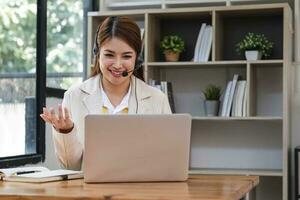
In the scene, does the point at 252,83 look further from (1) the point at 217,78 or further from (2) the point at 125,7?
(2) the point at 125,7

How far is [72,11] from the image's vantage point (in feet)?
13.4

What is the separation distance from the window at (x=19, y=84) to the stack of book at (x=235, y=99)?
4.06ft

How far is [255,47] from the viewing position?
3.79 m

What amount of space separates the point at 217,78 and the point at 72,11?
1.16 metres

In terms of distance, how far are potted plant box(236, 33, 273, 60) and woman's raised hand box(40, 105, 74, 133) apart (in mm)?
2077

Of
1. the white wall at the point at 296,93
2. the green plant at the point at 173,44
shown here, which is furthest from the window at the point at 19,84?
the white wall at the point at 296,93

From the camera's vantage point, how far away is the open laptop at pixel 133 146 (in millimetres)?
1755

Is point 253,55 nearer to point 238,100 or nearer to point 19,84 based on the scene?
point 238,100

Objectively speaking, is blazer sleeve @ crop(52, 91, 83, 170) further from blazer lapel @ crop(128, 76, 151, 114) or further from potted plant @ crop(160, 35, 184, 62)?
potted plant @ crop(160, 35, 184, 62)

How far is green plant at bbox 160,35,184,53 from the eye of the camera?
394cm

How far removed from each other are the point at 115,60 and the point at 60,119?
47 centimetres

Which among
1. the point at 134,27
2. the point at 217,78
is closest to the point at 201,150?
the point at 217,78

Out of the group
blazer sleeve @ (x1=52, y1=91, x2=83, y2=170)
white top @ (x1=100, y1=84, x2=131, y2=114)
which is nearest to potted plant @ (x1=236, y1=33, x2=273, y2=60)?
white top @ (x1=100, y1=84, x2=131, y2=114)

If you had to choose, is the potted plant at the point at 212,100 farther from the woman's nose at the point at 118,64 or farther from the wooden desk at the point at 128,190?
the wooden desk at the point at 128,190
